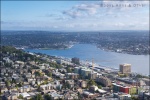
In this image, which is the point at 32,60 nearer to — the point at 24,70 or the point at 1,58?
the point at 1,58

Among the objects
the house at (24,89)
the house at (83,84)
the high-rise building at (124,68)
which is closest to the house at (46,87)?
the house at (24,89)

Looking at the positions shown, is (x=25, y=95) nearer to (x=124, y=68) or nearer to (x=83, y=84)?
(x=83, y=84)

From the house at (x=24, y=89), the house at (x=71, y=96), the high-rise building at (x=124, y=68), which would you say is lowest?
the house at (x=71, y=96)

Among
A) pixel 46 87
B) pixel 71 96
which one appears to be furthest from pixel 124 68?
pixel 71 96

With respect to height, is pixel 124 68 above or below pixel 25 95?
above

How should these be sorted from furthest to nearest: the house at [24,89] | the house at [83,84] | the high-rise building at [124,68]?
the high-rise building at [124,68] < the house at [83,84] < the house at [24,89]

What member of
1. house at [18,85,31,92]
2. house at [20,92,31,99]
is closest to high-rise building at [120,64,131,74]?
house at [18,85,31,92]

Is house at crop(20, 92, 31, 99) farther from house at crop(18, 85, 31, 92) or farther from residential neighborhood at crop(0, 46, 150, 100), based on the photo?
house at crop(18, 85, 31, 92)

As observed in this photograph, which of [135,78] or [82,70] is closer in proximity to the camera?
[135,78]

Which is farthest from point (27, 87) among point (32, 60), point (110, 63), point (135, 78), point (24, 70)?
point (110, 63)

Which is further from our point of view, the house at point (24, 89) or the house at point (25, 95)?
the house at point (24, 89)

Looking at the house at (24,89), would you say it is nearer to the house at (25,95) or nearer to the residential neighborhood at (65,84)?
the residential neighborhood at (65,84)
